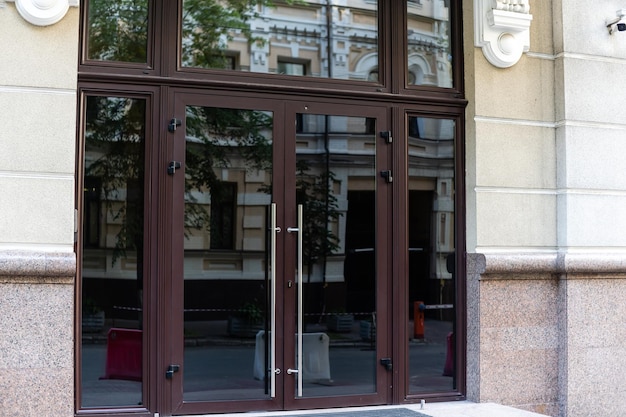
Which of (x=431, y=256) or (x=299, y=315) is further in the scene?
(x=431, y=256)

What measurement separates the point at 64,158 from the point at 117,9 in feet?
4.82

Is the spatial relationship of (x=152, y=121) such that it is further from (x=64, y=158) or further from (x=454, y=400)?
(x=454, y=400)

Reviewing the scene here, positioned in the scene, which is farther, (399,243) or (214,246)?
(399,243)

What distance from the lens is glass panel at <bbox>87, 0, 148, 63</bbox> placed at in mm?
7102

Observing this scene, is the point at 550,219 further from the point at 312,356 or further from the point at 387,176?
the point at 312,356

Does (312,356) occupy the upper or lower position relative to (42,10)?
lower

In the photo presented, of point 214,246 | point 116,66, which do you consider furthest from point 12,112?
point 214,246

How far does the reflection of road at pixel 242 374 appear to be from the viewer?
697 cm

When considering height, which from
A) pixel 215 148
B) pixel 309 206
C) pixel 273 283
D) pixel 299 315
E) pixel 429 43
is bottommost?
pixel 299 315

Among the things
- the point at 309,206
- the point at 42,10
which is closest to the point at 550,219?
the point at 309,206

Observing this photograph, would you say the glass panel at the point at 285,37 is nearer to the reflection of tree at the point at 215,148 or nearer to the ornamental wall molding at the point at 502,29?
the reflection of tree at the point at 215,148

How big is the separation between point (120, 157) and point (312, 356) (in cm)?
250

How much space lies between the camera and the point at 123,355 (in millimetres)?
7055

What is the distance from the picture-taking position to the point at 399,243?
308 inches
